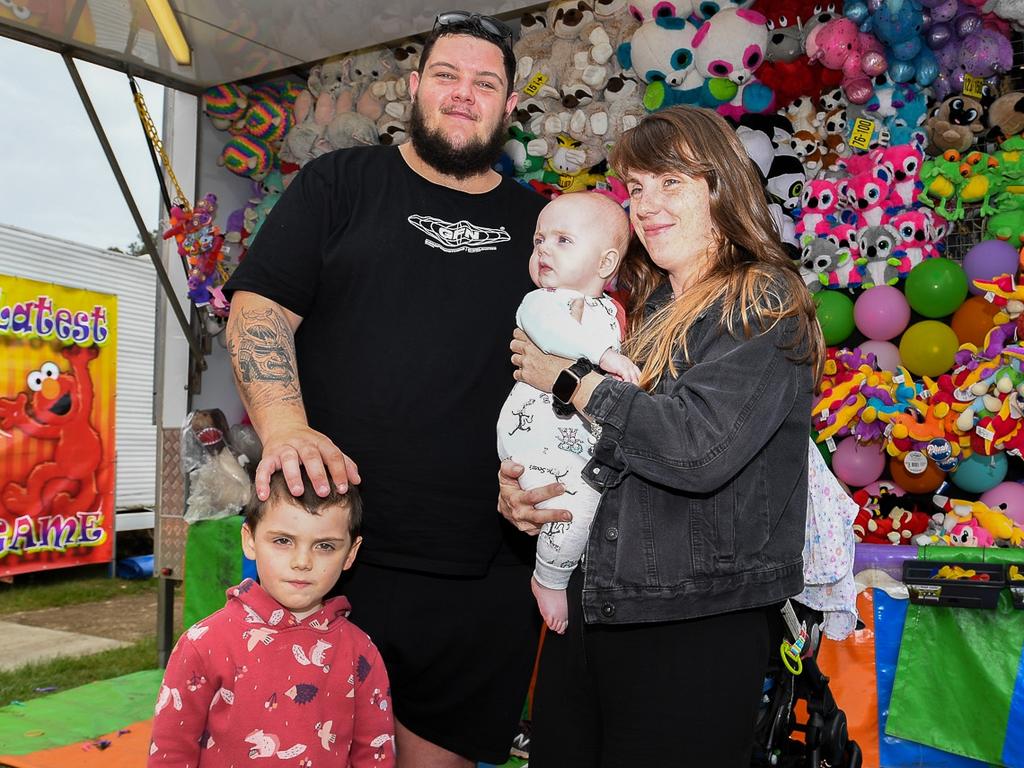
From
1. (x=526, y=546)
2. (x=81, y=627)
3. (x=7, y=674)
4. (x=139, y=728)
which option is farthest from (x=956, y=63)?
(x=81, y=627)

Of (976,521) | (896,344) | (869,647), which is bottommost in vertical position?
(869,647)

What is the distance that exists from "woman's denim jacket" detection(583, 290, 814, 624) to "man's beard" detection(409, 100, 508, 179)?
35.6 inches

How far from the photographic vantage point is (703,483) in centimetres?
128

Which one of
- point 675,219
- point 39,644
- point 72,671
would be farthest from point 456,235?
point 39,644

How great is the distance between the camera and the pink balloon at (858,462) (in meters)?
3.51

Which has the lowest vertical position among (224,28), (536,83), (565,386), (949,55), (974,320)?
(565,386)

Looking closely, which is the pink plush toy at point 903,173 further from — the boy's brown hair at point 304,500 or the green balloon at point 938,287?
Result: the boy's brown hair at point 304,500

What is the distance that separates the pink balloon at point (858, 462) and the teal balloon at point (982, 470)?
0.30 m

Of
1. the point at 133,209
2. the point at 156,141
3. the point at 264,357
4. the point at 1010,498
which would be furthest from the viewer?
the point at 156,141

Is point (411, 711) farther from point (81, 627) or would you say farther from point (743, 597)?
point (81, 627)

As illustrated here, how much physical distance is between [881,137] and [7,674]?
211 inches

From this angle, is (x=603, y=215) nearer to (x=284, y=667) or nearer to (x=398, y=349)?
(x=398, y=349)

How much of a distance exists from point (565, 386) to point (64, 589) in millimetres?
7555

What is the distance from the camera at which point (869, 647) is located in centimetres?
295
